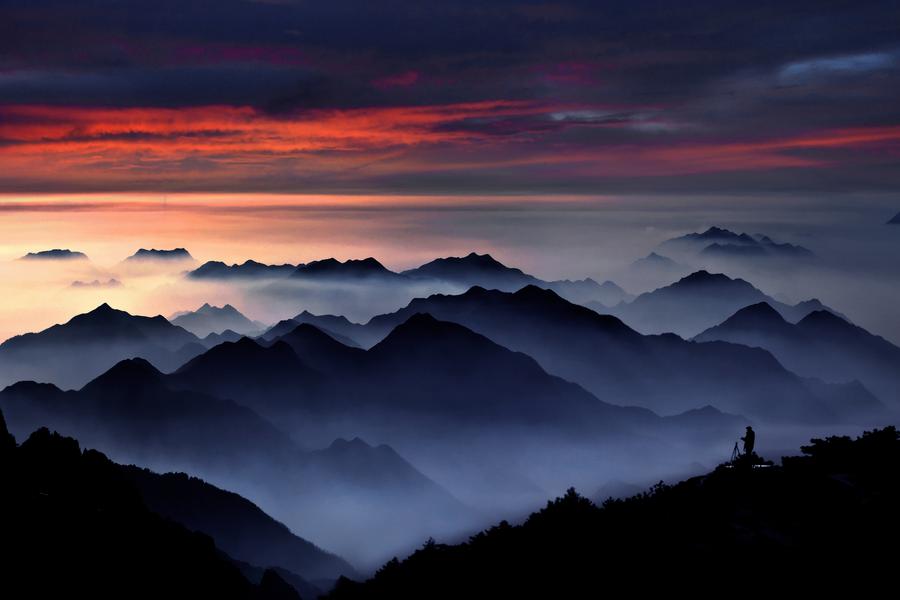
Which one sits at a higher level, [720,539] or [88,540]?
[720,539]

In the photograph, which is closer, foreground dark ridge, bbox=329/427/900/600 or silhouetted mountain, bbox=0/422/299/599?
foreground dark ridge, bbox=329/427/900/600

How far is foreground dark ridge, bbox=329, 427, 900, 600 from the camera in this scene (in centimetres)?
5272

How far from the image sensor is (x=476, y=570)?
221 feet

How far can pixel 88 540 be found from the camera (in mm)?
115438

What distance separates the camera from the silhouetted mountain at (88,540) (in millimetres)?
105938

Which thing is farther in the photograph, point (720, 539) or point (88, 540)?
point (88, 540)

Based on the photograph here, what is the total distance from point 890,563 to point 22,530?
97.7 m

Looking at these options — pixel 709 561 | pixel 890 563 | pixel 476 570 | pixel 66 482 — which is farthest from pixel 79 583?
pixel 890 563

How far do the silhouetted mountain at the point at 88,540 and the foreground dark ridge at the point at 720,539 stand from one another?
175 ft

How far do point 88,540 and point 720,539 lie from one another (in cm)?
8862

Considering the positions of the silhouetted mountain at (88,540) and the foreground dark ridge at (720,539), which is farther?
the silhouetted mountain at (88,540)

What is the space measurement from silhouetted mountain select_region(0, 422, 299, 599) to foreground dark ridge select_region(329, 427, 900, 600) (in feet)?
175

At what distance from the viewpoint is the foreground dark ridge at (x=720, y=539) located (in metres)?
52.7

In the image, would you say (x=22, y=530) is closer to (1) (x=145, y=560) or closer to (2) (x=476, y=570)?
(1) (x=145, y=560)
